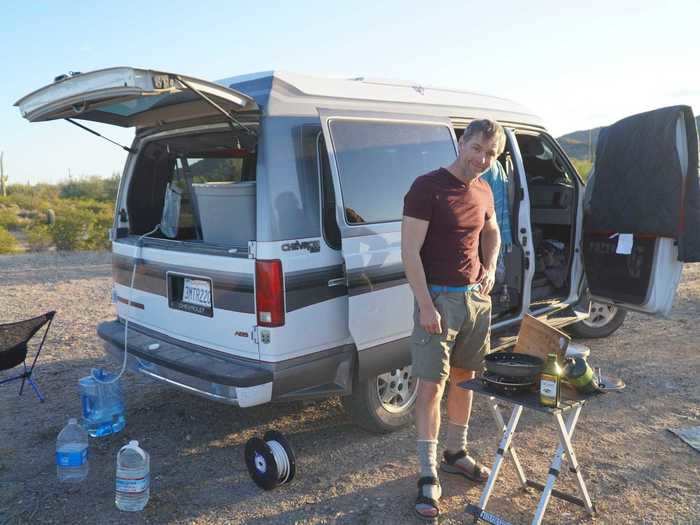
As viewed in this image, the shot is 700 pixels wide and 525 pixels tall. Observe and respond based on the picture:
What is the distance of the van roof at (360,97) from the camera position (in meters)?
3.35

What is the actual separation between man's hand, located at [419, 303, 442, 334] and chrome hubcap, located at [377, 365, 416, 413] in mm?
981

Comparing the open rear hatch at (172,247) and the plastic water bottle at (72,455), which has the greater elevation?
the open rear hatch at (172,247)

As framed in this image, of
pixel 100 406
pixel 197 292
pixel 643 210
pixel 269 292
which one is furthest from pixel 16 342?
pixel 643 210

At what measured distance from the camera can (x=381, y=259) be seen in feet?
12.1

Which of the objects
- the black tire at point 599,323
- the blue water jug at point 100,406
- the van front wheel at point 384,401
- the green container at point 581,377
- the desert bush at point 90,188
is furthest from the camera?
the desert bush at point 90,188

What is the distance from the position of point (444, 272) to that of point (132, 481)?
1.98 meters

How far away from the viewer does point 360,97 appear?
3.78 m

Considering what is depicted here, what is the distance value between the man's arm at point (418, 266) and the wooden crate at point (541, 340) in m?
0.56

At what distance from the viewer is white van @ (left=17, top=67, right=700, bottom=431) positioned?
3266 millimetres

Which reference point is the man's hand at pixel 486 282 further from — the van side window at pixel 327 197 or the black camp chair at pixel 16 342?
the black camp chair at pixel 16 342

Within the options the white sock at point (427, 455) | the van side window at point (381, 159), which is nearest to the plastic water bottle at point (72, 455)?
the white sock at point (427, 455)

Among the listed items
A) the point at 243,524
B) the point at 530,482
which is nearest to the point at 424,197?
the point at 530,482

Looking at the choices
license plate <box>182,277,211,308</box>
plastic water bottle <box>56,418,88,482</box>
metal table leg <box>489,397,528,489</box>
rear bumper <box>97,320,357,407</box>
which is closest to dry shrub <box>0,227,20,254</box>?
rear bumper <box>97,320,357,407</box>

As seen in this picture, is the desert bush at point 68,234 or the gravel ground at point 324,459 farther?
the desert bush at point 68,234
